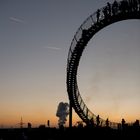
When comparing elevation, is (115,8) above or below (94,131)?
above

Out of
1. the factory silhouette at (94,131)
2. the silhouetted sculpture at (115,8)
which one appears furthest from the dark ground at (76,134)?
the silhouetted sculpture at (115,8)

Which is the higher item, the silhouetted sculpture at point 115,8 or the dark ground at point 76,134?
the silhouetted sculpture at point 115,8

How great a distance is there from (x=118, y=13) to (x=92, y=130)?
42.4 ft

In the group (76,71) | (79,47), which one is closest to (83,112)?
(76,71)

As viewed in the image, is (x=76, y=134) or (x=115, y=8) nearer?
(x=76, y=134)

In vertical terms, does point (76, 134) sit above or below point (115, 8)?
below

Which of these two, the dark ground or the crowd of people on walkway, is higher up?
the crowd of people on walkway

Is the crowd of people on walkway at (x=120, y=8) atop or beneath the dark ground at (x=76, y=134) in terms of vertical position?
atop

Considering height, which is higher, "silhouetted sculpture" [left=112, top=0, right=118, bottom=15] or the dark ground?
"silhouetted sculpture" [left=112, top=0, right=118, bottom=15]

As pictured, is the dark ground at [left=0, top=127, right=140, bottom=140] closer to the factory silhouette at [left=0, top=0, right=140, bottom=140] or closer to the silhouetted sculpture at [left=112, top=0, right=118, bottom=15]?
the factory silhouette at [left=0, top=0, right=140, bottom=140]

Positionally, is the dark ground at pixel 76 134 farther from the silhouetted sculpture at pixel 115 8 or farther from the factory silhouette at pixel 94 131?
the silhouetted sculpture at pixel 115 8

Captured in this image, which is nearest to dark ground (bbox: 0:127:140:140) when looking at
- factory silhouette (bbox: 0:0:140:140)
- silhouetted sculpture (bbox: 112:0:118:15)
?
factory silhouette (bbox: 0:0:140:140)

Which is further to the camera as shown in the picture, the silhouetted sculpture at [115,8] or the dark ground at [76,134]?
the silhouetted sculpture at [115,8]

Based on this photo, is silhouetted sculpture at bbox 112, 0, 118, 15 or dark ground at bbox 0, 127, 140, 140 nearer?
dark ground at bbox 0, 127, 140, 140
